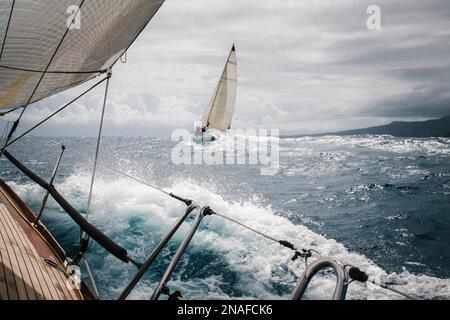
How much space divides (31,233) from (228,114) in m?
29.1

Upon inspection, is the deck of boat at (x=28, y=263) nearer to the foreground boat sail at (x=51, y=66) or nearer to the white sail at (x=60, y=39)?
the foreground boat sail at (x=51, y=66)

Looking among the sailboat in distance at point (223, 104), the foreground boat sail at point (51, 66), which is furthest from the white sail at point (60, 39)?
the sailboat in distance at point (223, 104)

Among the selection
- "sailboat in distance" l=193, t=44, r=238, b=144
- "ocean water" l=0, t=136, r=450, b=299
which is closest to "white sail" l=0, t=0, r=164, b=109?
"ocean water" l=0, t=136, r=450, b=299

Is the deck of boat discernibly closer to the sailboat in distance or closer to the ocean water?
the ocean water

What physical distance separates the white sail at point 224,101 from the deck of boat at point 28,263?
27684 millimetres

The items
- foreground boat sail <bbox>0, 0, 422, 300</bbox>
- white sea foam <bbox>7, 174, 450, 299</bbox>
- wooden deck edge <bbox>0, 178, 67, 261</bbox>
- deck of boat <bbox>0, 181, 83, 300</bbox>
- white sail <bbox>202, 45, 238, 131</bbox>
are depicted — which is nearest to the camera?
foreground boat sail <bbox>0, 0, 422, 300</bbox>

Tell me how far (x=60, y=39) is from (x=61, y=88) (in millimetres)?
1910

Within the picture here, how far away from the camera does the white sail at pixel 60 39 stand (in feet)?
11.3

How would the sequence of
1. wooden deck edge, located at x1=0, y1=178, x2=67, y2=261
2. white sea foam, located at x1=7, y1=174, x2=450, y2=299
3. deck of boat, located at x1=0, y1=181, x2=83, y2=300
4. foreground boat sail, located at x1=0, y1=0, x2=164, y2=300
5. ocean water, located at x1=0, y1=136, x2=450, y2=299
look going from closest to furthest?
deck of boat, located at x1=0, y1=181, x2=83, y2=300 < foreground boat sail, located at x1=0, y1=0, x2=164, y2=300 < wooden deck edge, located at x1=0, y1=178, x2=67, y2=261 < white sea foam, located at x1=7, y1=174, x2=450, y2=299 < ocean water, located at x1=0, y1=136, x2=450, y2=299

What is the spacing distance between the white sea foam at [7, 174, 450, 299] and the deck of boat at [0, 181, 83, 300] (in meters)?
2.85

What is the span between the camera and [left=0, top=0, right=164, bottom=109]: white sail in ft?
11.3

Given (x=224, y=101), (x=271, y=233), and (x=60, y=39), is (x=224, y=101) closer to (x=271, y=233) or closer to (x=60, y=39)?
(x=271, y=233)
